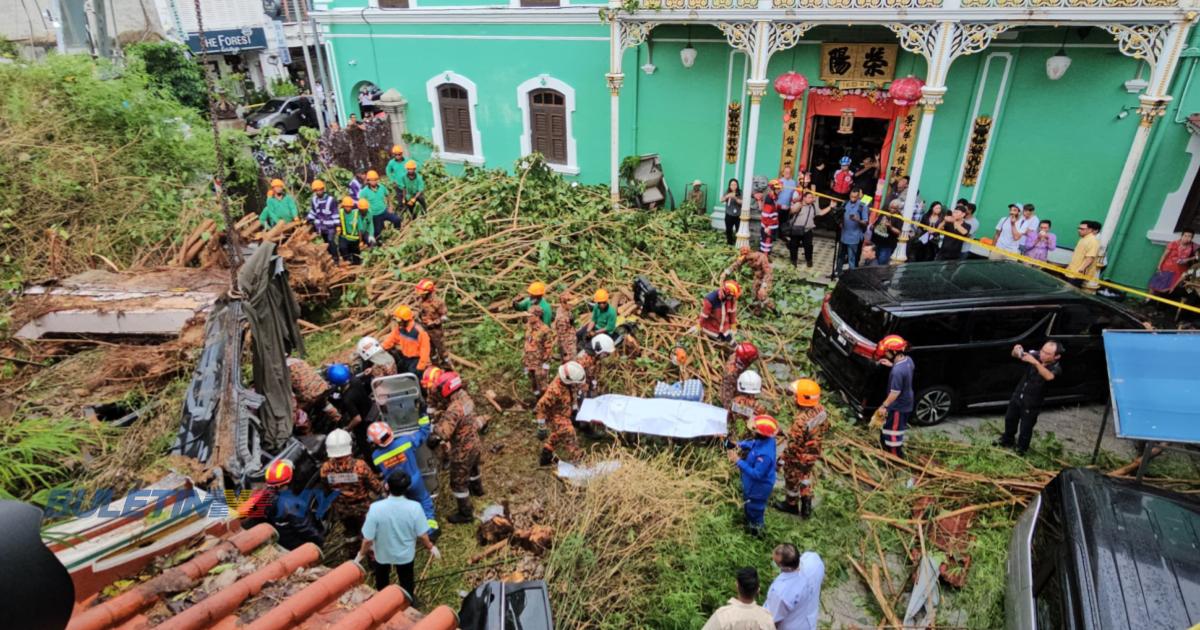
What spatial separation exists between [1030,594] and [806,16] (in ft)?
30.9

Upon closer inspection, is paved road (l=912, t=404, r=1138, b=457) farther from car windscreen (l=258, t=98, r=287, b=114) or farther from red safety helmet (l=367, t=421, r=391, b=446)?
car windscreen (l=258, t=98, r=287, b=114)

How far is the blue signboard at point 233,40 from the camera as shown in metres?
28.9

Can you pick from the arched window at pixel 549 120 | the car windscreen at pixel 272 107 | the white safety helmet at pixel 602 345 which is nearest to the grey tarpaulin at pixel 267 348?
the white safety helmet at pixel 602 345

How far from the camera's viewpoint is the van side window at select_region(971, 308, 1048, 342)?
7160 mm

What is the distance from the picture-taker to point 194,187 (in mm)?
11750

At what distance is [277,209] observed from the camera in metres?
11.1

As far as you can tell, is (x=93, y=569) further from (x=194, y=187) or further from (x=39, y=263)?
(x=194, y=187)

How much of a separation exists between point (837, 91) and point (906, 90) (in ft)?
5.17

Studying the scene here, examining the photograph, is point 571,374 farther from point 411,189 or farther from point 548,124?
point 548,124

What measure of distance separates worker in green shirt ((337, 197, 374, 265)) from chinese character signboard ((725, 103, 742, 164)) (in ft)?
24.5

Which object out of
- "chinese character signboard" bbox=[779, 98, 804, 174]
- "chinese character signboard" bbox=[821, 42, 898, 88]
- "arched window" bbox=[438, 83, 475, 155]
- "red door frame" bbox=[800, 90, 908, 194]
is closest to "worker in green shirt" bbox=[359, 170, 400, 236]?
"arched window" bbox=[438, 83, 475, 155]

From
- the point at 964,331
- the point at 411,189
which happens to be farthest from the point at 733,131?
the point at 964,331

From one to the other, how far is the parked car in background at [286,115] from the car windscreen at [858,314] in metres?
21.5

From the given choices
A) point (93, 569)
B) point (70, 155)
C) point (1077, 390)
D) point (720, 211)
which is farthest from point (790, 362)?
point (70, 155)
